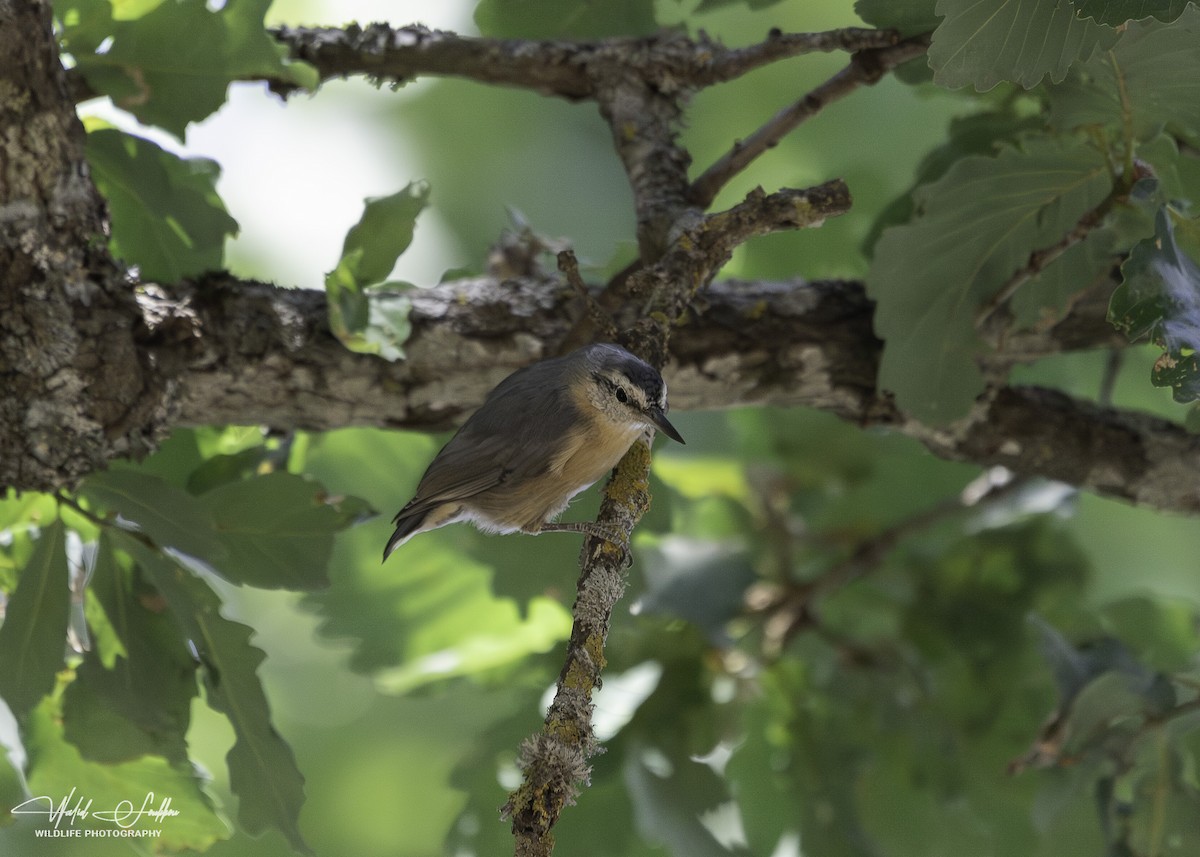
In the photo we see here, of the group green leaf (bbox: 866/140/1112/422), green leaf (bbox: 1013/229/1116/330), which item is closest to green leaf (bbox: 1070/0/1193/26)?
green leaf (bbox: 866/140/1112/422)

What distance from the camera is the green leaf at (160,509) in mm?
1216

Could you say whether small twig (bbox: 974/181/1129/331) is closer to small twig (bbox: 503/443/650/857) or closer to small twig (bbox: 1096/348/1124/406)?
small twig (bbox: 1096/348/1124/406)

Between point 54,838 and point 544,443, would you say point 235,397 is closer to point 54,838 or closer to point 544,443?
point 544,443

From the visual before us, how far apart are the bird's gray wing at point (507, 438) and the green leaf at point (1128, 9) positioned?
64 centimetres

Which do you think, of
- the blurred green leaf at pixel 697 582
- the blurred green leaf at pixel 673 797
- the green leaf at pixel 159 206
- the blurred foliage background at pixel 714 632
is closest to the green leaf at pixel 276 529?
the blurred foliage background at pixel 714 632

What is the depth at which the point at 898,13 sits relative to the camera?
1.22m

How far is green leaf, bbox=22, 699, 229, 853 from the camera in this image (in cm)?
139

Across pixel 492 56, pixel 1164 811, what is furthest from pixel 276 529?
pixel 1164 811

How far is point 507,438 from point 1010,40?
0.67 m

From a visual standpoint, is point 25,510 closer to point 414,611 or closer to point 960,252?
point 414,611

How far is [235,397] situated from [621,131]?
64cm

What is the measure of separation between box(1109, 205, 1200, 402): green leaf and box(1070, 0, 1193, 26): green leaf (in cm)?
Result: 20

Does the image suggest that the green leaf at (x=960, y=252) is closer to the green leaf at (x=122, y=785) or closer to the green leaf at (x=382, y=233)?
the green leaf at (x=382, y=233)

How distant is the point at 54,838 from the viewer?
1.71m
